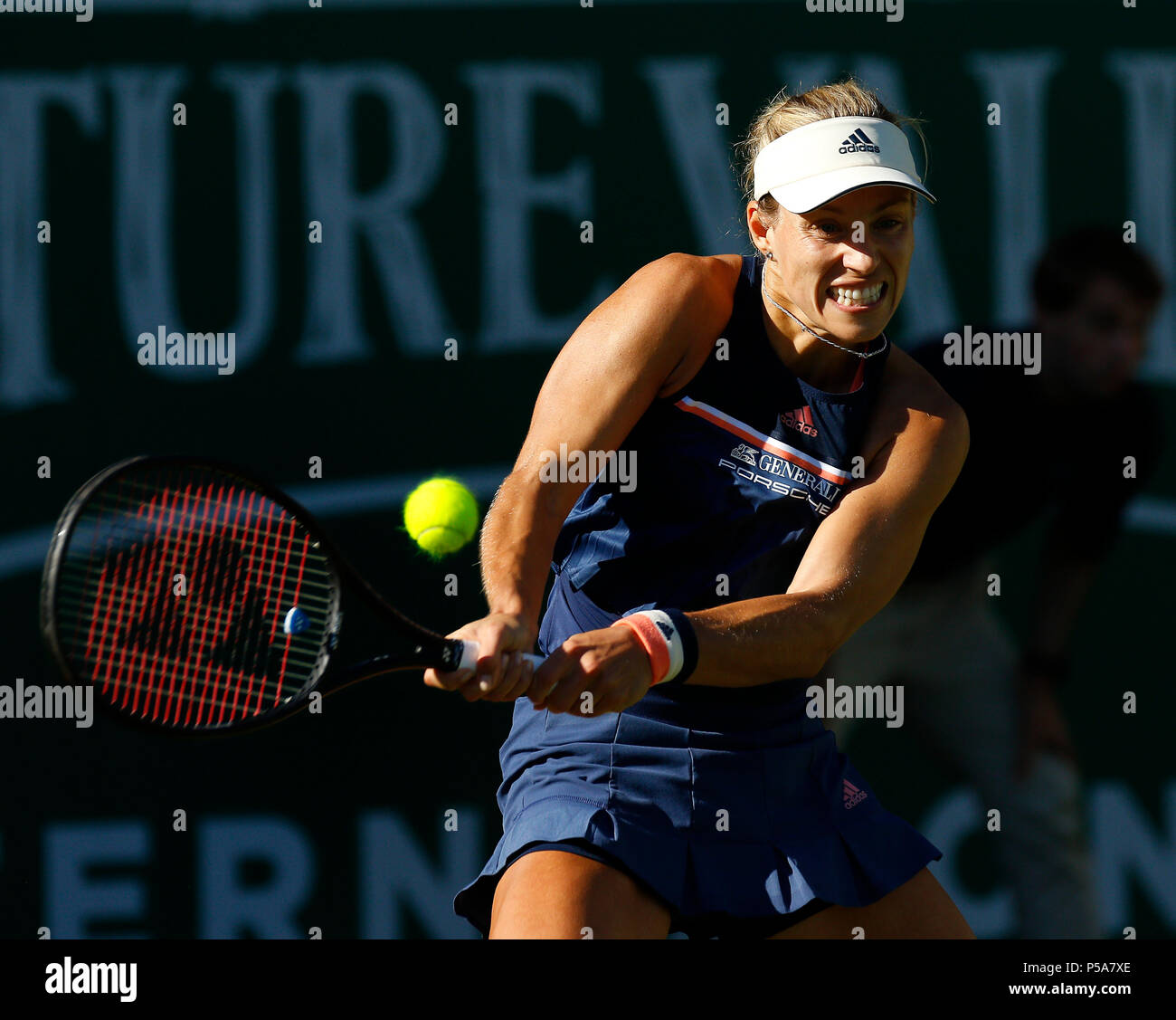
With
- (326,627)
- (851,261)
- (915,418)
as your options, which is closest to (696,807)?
(326,627)

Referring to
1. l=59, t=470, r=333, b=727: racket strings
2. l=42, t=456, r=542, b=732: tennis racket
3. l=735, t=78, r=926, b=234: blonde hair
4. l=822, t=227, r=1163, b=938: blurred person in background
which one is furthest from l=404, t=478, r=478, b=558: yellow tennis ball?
l=735, t=78, r=926, b=234: blonde hair

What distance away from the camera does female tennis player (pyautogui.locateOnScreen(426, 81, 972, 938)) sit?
2.22 metres

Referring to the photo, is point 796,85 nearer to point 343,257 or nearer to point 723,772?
point 343,257

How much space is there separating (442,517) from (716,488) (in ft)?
3.55

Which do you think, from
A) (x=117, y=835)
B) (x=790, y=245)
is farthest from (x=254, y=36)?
(x=117, y=835)

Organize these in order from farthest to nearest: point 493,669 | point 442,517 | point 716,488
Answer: point 442,517 < point 716,488 < point 493,669

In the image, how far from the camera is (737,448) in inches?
92.0

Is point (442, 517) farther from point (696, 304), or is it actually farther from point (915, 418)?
point (915, 418)

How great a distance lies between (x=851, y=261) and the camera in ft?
7.63

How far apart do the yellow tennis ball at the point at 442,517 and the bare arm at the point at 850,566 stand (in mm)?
1147

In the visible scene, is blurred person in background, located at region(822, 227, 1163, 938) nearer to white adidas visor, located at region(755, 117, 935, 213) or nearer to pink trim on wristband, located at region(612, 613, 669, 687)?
white adidas visor, located at region(755, 117, 935, 213)

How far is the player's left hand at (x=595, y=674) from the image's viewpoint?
2.01m

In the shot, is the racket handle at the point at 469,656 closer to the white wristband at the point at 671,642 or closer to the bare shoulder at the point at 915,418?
the white wristband at the point at 671,642
